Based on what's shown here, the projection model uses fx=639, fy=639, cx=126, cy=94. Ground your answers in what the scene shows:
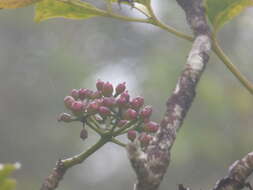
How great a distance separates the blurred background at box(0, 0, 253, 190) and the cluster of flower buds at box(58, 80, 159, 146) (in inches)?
191

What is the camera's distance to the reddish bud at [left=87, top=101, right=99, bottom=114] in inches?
35.5

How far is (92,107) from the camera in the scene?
90cm

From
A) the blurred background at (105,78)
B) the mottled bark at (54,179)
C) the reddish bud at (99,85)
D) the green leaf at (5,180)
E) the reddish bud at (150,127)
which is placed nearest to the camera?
the green leaf at (5,180)

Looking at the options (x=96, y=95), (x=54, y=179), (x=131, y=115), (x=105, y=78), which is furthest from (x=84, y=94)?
(x=105, y=78)

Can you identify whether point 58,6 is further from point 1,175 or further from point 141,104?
point 1,175

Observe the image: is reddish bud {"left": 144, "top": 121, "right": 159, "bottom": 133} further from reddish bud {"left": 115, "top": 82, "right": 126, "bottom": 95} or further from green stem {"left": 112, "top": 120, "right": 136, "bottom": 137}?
reddish bud {"left": 115, "top": 82, "right": 126, "bottom": 95}

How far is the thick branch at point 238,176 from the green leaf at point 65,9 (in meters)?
0.34

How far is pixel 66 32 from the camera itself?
26.6ft

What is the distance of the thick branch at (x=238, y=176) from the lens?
0.76 metres

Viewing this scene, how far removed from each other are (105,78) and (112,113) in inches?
233

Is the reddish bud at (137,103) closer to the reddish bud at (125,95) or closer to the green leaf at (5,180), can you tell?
the reddish bud at (125,95)

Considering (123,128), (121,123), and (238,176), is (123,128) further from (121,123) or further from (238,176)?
(238,176)

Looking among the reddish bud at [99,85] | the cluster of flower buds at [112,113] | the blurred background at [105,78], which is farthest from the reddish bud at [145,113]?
the blurred background at [105,78]

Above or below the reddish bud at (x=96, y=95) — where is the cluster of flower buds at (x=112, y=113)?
below
